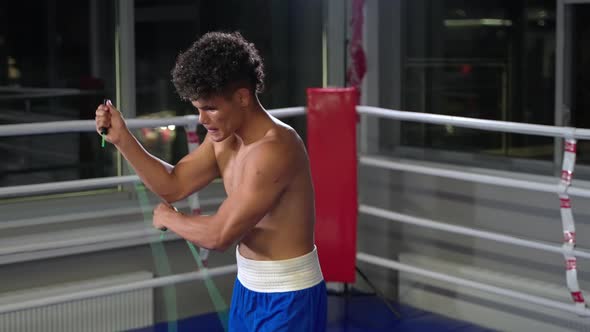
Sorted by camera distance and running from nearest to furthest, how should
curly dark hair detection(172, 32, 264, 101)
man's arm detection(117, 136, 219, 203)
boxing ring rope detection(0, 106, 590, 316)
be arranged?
curly dark hair detection(172, 32, 264, 101) < man's arm detection(117, 136, 219, 203) < boxing ring rope detection(0, 106, 590, 316)

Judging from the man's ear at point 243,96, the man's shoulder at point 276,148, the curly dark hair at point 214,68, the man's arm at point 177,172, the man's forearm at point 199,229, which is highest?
the curly dark hair at point 214,68

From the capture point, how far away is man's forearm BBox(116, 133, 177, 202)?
6.79 feet

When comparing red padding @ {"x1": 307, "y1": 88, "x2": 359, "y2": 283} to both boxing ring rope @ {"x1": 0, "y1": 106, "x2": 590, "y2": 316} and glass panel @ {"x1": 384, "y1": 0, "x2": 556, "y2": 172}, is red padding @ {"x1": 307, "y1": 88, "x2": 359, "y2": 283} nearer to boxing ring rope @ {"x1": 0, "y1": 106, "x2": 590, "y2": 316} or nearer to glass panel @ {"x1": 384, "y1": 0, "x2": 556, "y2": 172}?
boxing ring rope @ {"x1": 0, "y1": 106, "x2": 590, "y2": 316}

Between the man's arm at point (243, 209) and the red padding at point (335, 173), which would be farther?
the red padding at point (335, 173)

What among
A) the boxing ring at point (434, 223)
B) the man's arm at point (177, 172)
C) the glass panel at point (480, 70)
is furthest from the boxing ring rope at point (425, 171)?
the man's arm at point (177, 172)

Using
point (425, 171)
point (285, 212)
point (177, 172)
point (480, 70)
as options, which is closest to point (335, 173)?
point (425, 171)

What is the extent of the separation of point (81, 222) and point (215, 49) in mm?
2051

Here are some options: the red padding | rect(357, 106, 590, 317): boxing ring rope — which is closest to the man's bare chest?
rect(357, 106, 590, 317): boxing ring rope

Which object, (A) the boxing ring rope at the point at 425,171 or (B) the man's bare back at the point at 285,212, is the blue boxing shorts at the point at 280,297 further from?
(A) the boxing ring rope at the point at 425,171

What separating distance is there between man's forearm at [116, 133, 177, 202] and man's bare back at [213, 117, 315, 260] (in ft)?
0.58

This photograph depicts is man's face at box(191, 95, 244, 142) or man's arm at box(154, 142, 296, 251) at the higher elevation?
man's face at box(191, 95, 244, 142)

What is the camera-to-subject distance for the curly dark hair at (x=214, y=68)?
1868mm

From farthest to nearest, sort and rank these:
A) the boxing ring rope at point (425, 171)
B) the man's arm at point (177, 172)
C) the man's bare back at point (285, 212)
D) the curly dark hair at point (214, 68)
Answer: the boxing ring rope at point (425, 171) → the man's arm at point (177, 172) → the man's bare back at point (285, 212) → the curly dark hair at point (214, 68)

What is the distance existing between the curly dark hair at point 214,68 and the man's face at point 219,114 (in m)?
0.02
